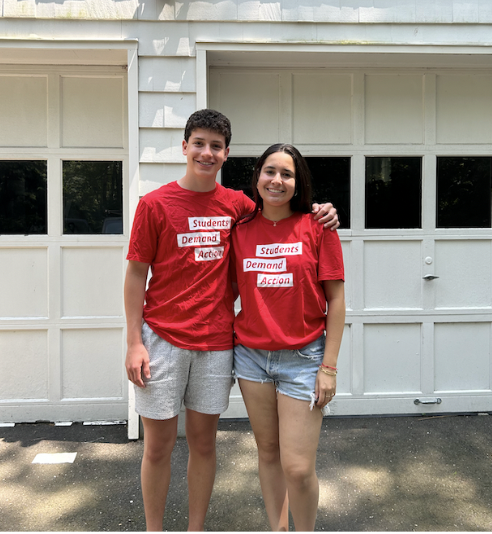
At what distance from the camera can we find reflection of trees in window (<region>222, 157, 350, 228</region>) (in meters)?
3.40

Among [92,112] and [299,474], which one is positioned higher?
[92,112]

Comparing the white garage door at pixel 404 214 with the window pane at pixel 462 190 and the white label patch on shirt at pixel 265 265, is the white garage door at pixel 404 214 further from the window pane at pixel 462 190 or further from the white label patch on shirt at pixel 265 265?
the white label patch on shirt at pixel 265 265

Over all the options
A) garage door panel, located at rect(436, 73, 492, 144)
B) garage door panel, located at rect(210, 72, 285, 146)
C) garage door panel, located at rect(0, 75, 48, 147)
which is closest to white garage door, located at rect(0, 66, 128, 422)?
garage door panel, located at rect(0, 75, 48, 147)

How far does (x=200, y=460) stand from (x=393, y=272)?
210 centimetres

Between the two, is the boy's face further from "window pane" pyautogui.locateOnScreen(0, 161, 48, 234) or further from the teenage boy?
"window pane" pyautogui.locateOnScreen(0, 161, 48, 234)

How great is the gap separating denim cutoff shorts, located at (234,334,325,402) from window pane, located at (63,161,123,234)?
1935 mm

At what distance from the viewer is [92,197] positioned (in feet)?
11.0

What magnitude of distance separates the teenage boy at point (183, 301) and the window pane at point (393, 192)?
1751 millimetres

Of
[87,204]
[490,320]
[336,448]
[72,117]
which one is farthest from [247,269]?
[490,320]

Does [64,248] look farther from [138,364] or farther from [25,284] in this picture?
[138,364]

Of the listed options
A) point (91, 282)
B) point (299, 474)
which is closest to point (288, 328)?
point (299, 474)

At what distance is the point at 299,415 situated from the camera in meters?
1.72

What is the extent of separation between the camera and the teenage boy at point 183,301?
1.83 metres

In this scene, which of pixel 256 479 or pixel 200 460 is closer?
pixel 200 460
